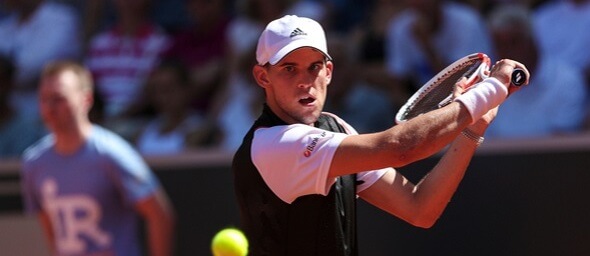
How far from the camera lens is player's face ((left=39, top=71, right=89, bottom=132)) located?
23.9 feet

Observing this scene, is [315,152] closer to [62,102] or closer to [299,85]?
[299,85]

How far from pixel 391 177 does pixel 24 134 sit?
5.81 metres

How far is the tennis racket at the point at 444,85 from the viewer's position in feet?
13.6

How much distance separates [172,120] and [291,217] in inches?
210

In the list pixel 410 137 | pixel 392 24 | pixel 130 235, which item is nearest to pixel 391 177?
pixel 410 137

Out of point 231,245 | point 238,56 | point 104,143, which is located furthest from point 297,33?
point 238,56

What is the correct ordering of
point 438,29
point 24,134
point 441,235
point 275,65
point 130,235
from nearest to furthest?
point 275,65, point 130,235, point 441,235, point 438,29, point 24,134

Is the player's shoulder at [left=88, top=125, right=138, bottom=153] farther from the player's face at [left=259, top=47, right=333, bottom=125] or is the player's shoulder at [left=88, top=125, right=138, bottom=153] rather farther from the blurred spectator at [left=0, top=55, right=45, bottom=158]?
the player's face at [left=259, top=47, right=333, bottom=125]

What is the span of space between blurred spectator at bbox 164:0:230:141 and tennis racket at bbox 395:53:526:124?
522 cm

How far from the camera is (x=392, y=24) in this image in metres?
Result: 9.01

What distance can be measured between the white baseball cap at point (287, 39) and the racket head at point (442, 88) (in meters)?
0.38

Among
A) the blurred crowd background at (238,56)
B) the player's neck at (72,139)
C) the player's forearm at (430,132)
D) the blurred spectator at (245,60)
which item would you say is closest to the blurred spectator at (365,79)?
the blurred crowd background at (238,56)

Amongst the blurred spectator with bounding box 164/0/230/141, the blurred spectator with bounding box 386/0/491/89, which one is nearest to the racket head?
the blurred spectator with bounding box 386/0/491/89

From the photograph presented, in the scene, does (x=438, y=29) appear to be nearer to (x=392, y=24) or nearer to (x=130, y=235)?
(x=392, y=24)
